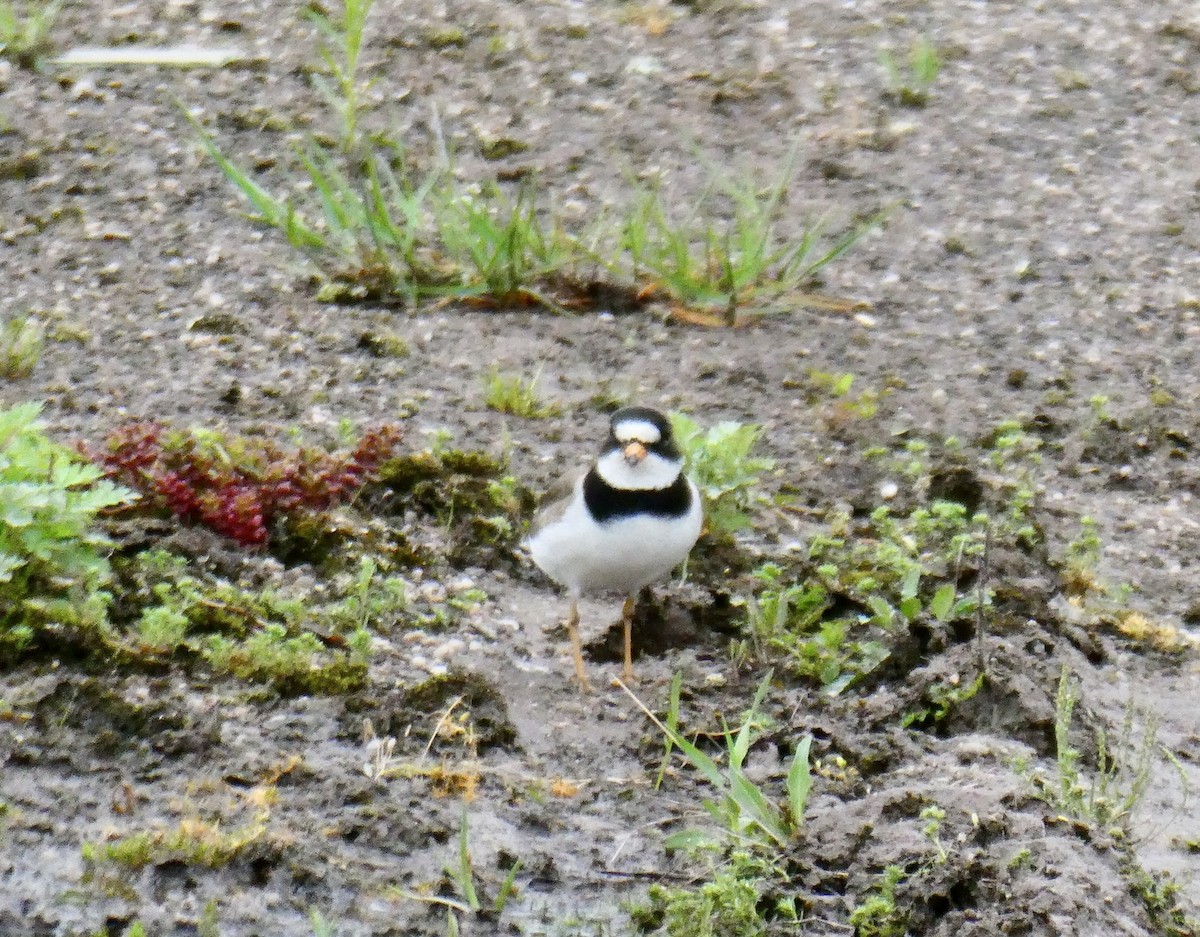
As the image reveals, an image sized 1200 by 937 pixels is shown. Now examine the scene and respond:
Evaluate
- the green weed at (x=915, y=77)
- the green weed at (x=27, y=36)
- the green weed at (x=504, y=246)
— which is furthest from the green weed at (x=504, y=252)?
the green weed at (x=27, y=36)

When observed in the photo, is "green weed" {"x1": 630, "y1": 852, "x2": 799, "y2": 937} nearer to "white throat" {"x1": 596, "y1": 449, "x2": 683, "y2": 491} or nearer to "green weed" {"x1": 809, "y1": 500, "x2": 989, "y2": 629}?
"green weed" {"x1": 809, "y1": 500, "x2": 989, "y2": 629}

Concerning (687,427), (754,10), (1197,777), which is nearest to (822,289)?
(687,427)

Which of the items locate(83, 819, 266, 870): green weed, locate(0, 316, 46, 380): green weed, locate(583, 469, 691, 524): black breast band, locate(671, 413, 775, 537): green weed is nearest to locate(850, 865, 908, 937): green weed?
locate(83, 819, 266, 870): green weed

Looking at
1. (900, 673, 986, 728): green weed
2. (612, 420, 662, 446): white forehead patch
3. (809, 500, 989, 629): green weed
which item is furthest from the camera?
(612, 420, 662, 446): white forehead patch

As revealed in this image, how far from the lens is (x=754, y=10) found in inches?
336

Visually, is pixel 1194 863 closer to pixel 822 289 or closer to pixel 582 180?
pixel 822 289

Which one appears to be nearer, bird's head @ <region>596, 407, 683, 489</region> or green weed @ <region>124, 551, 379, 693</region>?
green weed @ <region>124, 551, 379, 693</region>

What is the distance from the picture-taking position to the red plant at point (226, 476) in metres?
4.95

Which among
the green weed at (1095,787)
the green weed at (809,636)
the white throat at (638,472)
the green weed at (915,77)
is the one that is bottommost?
the green weed at (809,636)

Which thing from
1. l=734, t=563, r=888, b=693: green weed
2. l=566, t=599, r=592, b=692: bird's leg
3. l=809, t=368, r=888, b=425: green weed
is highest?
l=734, t=563, r=888, b=693: green weed

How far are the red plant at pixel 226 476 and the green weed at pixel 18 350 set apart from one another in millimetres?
702

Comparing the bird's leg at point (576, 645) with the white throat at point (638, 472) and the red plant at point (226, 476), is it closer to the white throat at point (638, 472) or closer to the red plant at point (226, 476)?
the white throat at point (638, 472)

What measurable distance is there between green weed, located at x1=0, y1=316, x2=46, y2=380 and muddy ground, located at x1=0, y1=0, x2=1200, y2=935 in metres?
0.09

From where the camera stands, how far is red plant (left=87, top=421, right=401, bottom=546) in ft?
16.2
